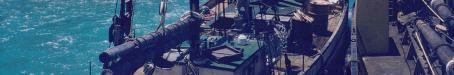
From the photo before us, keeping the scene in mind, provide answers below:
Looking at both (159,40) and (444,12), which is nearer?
(159,40)

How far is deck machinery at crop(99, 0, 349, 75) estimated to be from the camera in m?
24.4

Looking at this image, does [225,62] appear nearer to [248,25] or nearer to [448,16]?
[248,25]

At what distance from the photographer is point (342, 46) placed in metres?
45.0

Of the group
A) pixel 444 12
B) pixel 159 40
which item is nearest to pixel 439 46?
pixel 444 12

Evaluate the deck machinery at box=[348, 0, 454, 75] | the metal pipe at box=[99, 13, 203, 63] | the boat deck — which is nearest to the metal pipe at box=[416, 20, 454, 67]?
the deck machinery at box=[348, 0, 454, 75]

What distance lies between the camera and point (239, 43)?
32.1 m

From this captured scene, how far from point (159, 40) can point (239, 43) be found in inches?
329

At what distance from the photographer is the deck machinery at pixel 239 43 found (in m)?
24.4

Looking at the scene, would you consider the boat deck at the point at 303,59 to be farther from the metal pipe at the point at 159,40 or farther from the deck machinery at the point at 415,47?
the metal pipe at the point at 159,40

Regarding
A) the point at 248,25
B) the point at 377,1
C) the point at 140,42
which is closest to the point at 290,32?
the point at 248,25

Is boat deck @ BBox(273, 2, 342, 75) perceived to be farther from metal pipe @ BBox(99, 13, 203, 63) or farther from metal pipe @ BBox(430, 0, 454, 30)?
metal pipe @ BBox(430, 0, 454, 30)

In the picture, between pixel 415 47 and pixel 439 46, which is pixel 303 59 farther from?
pixel 439 46

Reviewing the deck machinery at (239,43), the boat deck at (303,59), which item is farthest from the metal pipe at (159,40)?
the boat deck at (303,59)

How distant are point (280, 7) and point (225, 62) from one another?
18.0 m
